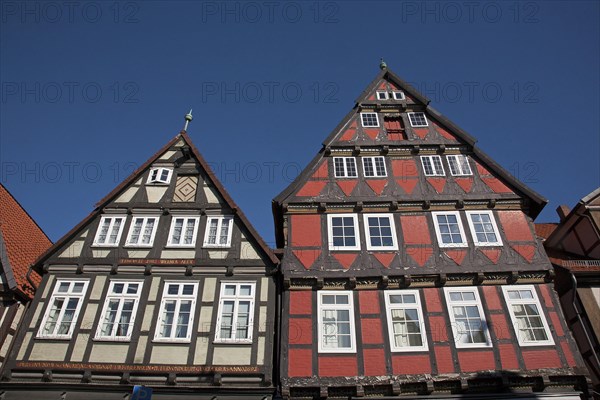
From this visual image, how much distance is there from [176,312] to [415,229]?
827cm

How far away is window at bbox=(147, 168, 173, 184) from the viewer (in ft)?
56.0

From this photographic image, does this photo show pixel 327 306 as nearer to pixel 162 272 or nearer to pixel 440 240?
pixel 440 240

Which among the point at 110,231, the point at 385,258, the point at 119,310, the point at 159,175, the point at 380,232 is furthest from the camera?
the point at 159,175

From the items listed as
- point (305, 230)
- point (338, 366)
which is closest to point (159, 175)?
point (305, 230)

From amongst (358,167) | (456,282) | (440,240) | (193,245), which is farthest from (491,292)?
(193,245)

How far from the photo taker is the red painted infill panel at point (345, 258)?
14477mm

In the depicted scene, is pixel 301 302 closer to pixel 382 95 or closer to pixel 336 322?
pixel 336 322

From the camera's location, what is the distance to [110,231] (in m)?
15.8

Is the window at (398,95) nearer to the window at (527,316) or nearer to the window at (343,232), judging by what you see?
the window at (343,232)

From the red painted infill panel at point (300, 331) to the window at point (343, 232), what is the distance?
2.66 metres

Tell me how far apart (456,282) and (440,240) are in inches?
60.6

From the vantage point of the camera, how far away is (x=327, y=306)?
1382 centimetres

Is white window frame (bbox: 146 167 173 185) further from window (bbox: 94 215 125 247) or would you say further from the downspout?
the downspout

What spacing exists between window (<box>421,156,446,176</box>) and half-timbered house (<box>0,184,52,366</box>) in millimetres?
14548
